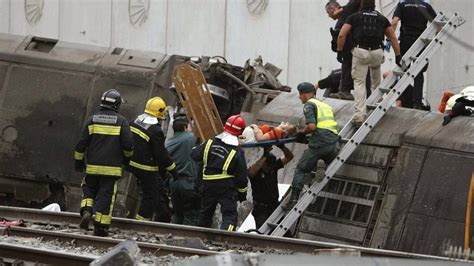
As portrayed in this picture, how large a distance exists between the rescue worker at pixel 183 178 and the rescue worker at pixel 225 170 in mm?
1136

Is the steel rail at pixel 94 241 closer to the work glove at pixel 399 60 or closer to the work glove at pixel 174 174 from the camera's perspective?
the work glove at pixel 174 174

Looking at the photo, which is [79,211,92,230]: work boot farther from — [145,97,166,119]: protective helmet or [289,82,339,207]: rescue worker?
[289,82,339,207]: rescue worker

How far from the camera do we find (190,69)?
15.3 metres

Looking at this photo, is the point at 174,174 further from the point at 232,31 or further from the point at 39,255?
the point at 232,31

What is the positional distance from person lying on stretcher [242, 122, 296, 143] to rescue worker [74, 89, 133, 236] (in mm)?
1878

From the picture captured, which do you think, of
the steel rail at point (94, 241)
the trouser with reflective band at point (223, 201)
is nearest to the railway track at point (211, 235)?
the steel rail at point (94, 241)

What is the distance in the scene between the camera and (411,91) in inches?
597

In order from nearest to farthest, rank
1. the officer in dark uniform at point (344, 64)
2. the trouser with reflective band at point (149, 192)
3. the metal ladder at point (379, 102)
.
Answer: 1. the metal ladder at point (379, 102)
2. the trouser with reflective band at point (149, 192)
3. the officer in dark uniform at point (344, 64)

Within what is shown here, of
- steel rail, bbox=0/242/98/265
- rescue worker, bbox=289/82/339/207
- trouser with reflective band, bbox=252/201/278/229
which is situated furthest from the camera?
trouser with reflective band, bbox=252/201/278/229

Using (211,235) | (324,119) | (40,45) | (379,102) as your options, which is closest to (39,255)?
(211,235)

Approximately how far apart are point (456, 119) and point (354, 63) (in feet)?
4.44

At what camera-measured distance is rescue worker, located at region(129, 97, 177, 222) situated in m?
13.6

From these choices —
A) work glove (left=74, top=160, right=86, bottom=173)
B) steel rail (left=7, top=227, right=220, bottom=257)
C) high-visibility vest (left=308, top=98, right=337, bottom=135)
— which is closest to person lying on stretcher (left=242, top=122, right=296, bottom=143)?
high-visibility vest (left=308, top=98, right=337, bottom=135)

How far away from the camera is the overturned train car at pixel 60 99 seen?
53.9 ft
